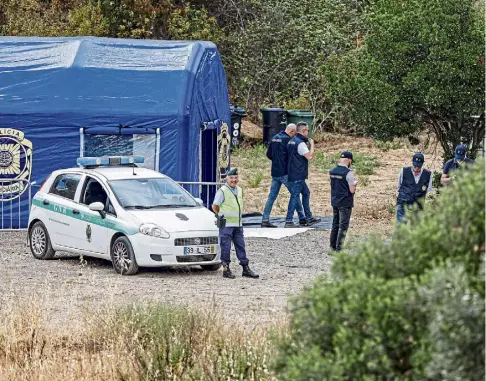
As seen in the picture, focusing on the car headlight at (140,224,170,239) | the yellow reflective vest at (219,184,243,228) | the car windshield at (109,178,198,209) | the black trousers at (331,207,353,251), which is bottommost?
the black trousers at (331,207,353,251)

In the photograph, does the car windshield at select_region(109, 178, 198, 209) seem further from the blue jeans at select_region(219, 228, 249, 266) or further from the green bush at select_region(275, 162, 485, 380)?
the green bush at select_region(275, 162, 485, 380)

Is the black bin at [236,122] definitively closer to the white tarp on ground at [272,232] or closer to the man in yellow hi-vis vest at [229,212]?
the white tarp on ground at [272,232]

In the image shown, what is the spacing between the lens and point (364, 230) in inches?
795

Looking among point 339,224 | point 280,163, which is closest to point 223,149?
point 280,163

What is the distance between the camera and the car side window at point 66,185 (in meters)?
16.3

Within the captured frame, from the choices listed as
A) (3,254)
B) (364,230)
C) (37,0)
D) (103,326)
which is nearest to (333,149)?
(37,0)

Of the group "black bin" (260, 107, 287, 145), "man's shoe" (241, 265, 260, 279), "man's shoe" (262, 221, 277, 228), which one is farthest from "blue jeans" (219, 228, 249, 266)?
"black bin" (260, 107, 287, 145)

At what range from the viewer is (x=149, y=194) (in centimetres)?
1593

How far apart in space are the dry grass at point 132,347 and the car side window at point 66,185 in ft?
19.9

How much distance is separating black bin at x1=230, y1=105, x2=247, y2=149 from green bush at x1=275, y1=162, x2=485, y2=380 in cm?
2571

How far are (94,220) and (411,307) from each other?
11.1 metres

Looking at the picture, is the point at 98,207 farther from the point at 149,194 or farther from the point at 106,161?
the point at 106,161

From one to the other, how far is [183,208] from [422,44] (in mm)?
7378

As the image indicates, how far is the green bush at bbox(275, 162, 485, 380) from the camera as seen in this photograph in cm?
471
